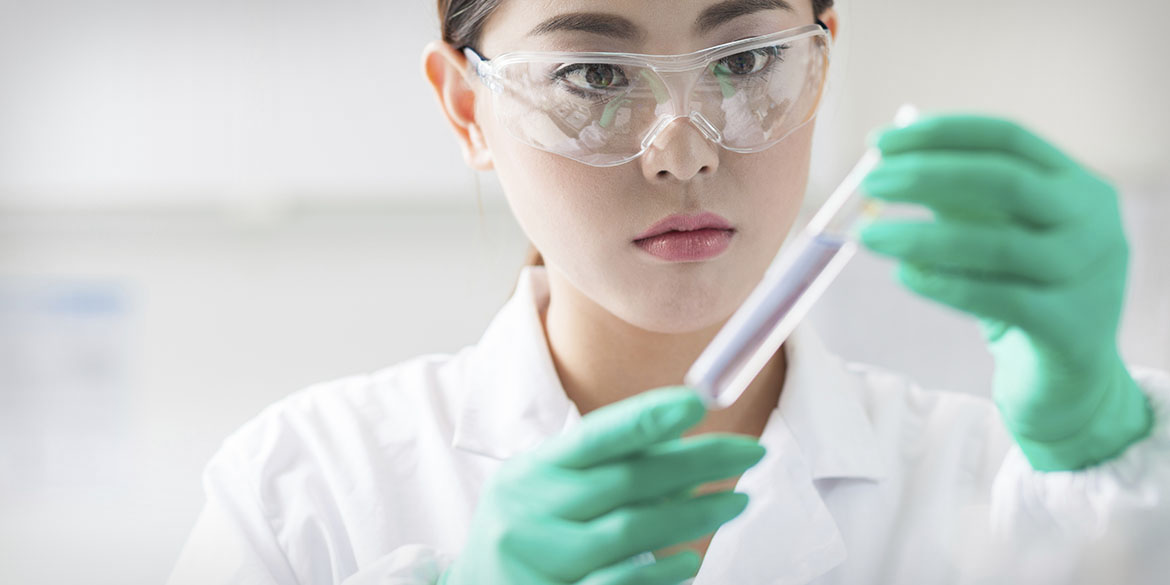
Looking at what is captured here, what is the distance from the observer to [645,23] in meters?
1.18

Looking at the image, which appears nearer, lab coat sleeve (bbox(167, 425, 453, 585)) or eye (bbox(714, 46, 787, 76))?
eye (bbox(714, 46, 787, 76))

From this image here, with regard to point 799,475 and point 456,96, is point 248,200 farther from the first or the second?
point 799,475

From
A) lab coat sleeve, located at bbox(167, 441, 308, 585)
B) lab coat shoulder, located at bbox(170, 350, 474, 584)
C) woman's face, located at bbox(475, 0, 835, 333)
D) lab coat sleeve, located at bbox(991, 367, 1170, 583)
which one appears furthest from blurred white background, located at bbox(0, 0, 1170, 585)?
lab coat sleeve, located at bbox(991, 367, 1170, 583)

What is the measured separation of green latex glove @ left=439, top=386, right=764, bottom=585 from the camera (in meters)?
0.96

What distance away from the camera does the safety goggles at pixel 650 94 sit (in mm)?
1198

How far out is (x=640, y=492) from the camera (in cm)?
98

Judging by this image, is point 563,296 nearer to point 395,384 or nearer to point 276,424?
point 395,384

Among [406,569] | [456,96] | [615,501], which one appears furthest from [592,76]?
[406,569]

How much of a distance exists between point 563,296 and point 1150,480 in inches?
33.4

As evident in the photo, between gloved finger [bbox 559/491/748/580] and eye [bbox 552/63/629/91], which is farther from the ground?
eye [bbox 552/63/629/91]

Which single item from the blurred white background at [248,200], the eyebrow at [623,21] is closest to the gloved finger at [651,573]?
the eyebrow at [623,21]

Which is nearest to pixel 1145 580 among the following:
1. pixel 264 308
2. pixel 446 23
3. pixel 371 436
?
pixel 371 436

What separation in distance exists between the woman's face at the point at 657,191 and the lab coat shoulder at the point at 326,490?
39 cm

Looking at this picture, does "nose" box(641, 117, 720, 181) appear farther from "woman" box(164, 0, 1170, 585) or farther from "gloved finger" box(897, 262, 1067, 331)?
"gloved finger" box(897, 262, 1067, 331)
